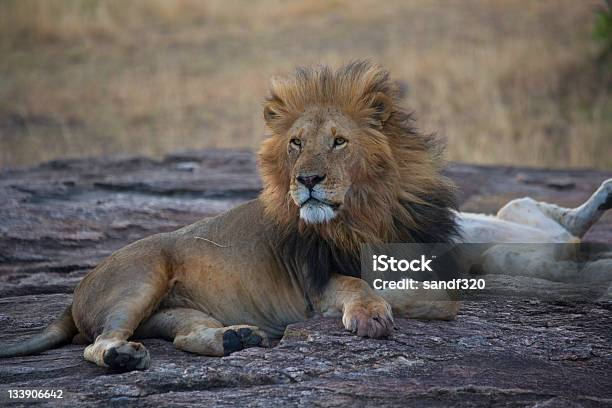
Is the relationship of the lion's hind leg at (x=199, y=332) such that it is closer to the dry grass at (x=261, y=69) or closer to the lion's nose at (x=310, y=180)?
the lion's nose at (x=310, y=180)

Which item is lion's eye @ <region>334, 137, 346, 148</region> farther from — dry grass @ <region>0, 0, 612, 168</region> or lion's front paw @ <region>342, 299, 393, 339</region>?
dry grass @ <region>0, 0, 612, 168</region>

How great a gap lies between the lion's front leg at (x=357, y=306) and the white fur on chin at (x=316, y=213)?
0.91 ft

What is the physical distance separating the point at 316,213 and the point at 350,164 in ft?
0.89

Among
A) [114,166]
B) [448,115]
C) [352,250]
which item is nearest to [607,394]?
[352,250]

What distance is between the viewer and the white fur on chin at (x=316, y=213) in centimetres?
417

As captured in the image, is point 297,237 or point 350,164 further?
point 297,237

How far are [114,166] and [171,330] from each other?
15.1 feet

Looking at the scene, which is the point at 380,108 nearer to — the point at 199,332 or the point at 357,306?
the point at 357,306

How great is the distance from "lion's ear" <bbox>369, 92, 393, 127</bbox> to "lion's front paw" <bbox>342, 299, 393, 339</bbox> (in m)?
0.87

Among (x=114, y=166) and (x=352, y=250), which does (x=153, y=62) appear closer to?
(x=114, y=166)

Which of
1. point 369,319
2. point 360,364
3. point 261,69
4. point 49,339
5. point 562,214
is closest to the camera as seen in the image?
point 360,364

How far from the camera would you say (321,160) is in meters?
4.20

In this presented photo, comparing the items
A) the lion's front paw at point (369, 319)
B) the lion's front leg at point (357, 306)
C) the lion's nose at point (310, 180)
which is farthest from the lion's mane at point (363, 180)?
the lion's front paw at point (369, 319)
